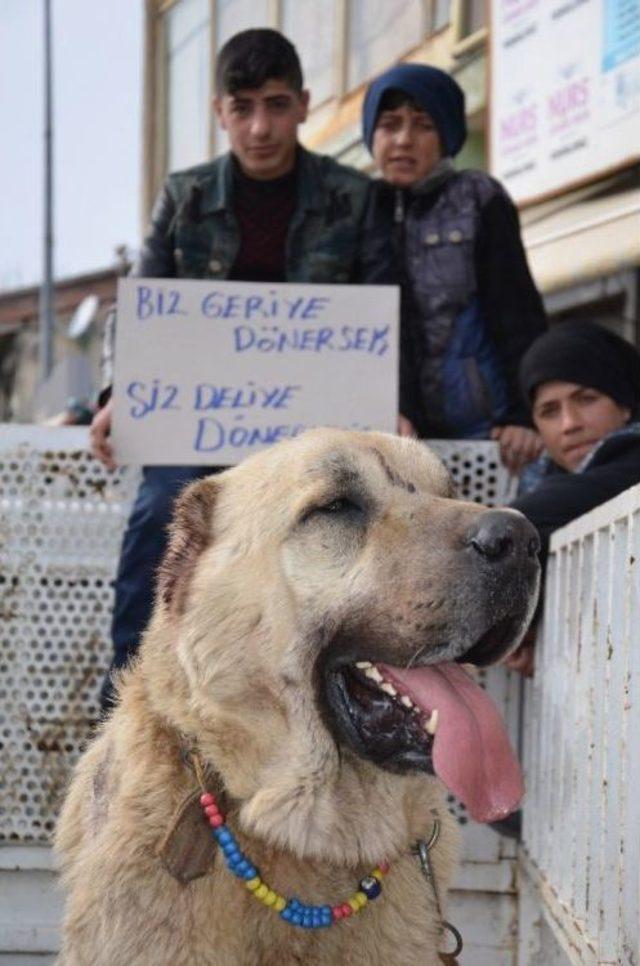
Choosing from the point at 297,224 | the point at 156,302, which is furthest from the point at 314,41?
the point at 156,302

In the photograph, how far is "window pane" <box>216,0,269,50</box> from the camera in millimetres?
13930

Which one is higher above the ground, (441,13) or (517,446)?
(441,13)

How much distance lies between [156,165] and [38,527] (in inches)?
513

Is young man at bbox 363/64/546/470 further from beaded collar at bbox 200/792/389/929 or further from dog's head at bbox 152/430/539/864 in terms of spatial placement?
beaded collar at bbox 200/792/389/929

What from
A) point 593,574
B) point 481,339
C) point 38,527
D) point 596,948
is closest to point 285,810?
point 596,948

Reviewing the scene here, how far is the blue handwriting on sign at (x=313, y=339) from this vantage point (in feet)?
13.0

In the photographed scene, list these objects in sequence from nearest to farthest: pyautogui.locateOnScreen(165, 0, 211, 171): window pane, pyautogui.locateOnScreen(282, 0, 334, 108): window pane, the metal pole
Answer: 1. pyautogui.locateOnScreen(282, 0, 334, 108): window pane
2. pyautogui.locateOnScreen(165, 0, 211, 171): window pane
3. the metal pole

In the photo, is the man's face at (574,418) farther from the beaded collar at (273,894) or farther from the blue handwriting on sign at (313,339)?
the beaded collar at (273,894)

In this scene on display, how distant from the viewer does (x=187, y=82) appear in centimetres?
1557

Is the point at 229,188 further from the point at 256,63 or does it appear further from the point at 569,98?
the point at 569,98

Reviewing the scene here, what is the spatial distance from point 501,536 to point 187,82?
14.2 m

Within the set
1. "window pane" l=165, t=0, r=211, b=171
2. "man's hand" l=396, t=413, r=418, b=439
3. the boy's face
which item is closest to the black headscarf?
"man's hand" l=396, t=413, r=418, b=439

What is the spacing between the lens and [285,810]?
8.50ft

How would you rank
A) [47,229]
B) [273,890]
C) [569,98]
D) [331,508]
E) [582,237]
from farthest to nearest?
[47,229]
[582,237]
[569,98]
[331,508]
[273,890]
